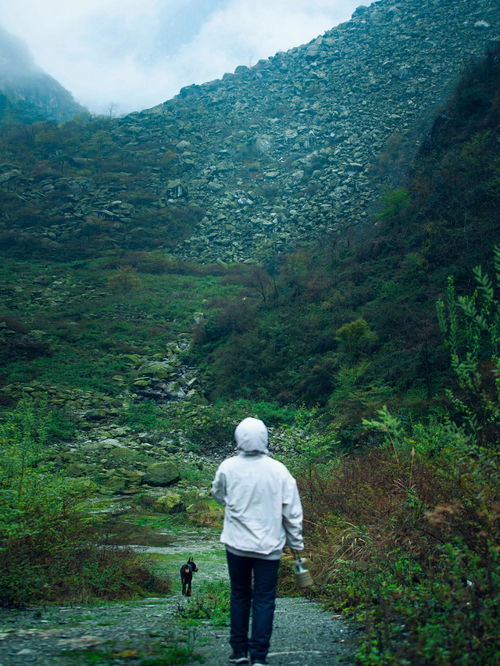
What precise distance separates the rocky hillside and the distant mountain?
959 inches

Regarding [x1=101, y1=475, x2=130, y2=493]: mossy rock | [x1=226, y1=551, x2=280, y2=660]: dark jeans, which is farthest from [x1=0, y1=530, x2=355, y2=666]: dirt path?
[x1=101, y1=475, x2=130, y2=493]: mossy rock

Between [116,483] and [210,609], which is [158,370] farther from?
[210,609]

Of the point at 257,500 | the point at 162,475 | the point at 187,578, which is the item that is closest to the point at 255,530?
the point at 257,500

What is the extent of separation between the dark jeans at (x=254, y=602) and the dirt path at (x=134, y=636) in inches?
10.2

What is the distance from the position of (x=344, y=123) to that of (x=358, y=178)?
39.8ft

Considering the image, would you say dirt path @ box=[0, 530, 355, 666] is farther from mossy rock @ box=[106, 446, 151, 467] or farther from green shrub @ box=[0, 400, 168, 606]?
mossy rock @ box=[106, 446, 151, 467]

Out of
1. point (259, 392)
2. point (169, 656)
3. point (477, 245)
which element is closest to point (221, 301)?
point (259, 392)

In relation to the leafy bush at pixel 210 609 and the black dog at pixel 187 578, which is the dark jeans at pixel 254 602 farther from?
the black dog at pixel 187 578

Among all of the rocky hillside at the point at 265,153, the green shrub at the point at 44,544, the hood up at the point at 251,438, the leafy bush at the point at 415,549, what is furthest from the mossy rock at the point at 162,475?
the rocky hillside at the point at 265,153

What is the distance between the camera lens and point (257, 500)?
2.83m

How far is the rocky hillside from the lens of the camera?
38094mm

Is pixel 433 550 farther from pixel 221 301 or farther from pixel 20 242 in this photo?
pixel 20 242

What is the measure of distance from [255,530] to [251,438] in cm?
51

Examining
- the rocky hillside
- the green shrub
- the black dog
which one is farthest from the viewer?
the rocky hillside
